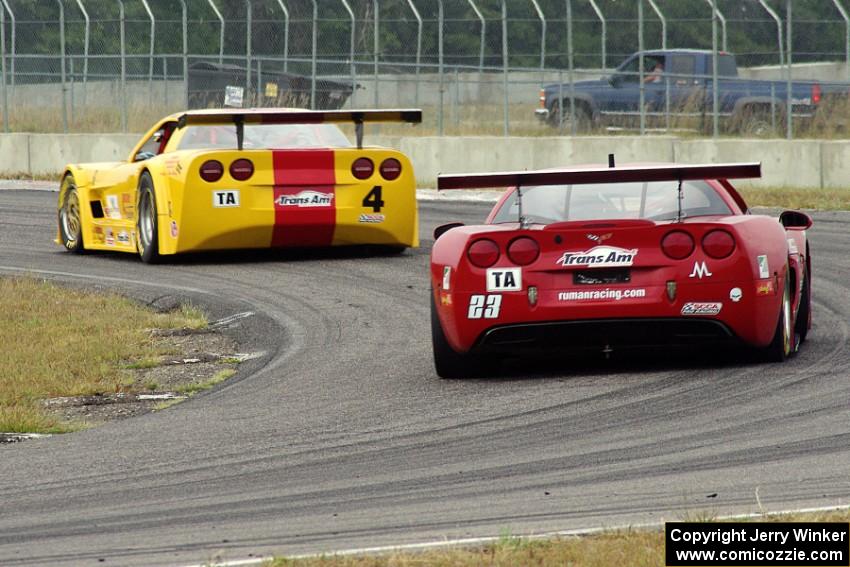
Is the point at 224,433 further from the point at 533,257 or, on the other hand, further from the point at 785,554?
the point at 785,554

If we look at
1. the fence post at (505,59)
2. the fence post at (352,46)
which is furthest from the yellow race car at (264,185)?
the fence post at (352,46)

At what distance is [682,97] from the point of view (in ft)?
86.4

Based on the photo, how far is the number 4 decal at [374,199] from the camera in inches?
567

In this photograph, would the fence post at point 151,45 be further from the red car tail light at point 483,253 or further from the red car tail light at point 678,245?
the red car tail light at point 678,245

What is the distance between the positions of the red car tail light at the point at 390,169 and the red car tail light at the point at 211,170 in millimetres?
1426

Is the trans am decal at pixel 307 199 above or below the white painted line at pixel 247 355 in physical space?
above

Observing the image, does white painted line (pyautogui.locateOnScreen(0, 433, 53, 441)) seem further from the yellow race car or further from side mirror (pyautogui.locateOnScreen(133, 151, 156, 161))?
side mirror (pyautogui.locateOnScreen(133, 151, 156, 161))

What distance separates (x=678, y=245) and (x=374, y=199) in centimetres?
632

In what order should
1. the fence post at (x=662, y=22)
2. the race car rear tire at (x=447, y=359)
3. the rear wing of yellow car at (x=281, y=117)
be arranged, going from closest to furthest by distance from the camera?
the race car rear tire at (x=447, y=359)
the rear wing of yellow car at (x=281, y=117)
the fence post at (x=662, y=22)

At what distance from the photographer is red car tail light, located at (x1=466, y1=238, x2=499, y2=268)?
848cm

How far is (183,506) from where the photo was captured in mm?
6008

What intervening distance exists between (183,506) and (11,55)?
1065 inches

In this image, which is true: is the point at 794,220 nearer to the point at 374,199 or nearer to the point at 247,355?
the point at 247,355

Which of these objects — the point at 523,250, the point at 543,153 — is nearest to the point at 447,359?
the point at 523,250
